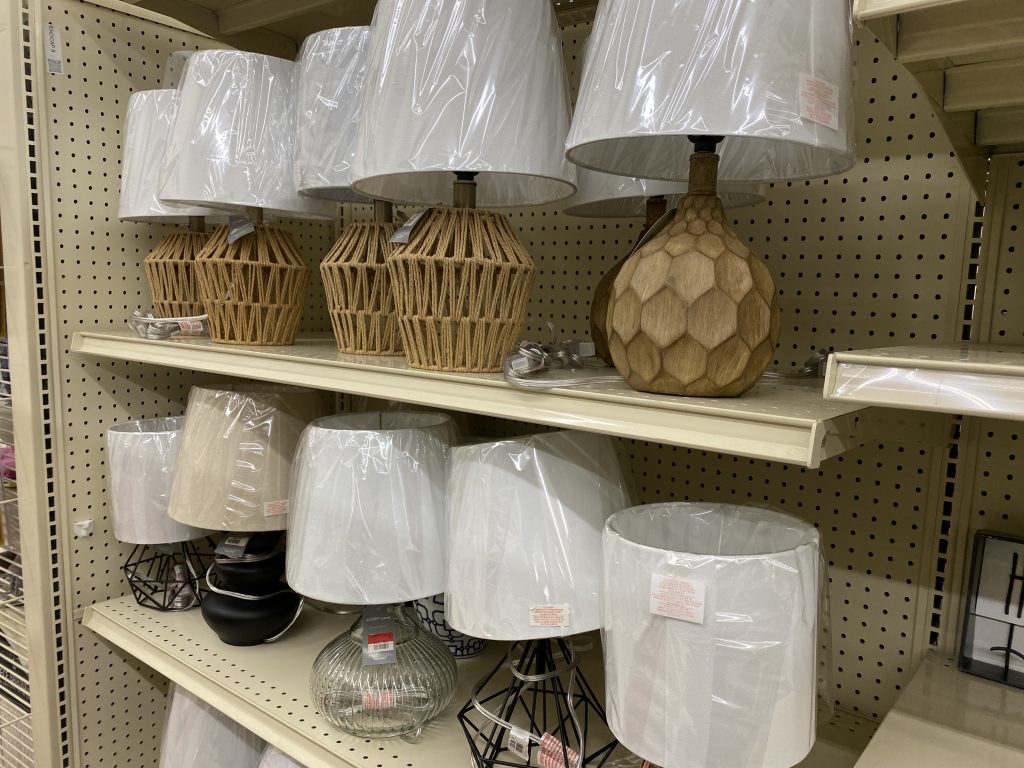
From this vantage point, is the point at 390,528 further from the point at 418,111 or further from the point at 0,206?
the point at 0,206

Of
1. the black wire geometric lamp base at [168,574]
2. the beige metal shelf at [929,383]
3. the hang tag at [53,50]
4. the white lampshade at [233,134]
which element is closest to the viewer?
the beige metal shelf at [929,383]

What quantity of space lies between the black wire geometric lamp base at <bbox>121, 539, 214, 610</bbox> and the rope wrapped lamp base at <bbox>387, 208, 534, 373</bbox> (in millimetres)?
930

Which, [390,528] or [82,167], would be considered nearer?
[390,528]

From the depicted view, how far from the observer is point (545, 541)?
30.1 inches

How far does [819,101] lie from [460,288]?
406 millimetres

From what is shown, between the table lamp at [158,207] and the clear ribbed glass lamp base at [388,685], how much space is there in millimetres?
723

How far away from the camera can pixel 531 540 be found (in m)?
0.76

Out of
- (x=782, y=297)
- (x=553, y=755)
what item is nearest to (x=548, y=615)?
(x=553, y=755)

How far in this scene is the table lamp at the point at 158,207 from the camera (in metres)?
1.29

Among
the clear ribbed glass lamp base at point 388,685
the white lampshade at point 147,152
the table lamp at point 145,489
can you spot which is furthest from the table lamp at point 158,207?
the clear ribbed glass lamp base at point 388,685

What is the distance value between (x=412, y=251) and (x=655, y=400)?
35 centimetres

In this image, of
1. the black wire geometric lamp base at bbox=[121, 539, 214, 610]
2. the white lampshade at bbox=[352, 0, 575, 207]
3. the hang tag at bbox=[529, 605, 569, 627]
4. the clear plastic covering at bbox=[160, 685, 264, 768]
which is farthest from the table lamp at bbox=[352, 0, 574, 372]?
the black wire geometric lamp base at bbox=[121, 539, 214, 610]

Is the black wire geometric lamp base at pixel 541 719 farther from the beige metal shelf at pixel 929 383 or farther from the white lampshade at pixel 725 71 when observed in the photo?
the white lampshade at pixel 725 71

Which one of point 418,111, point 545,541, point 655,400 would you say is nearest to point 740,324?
point 655,400
